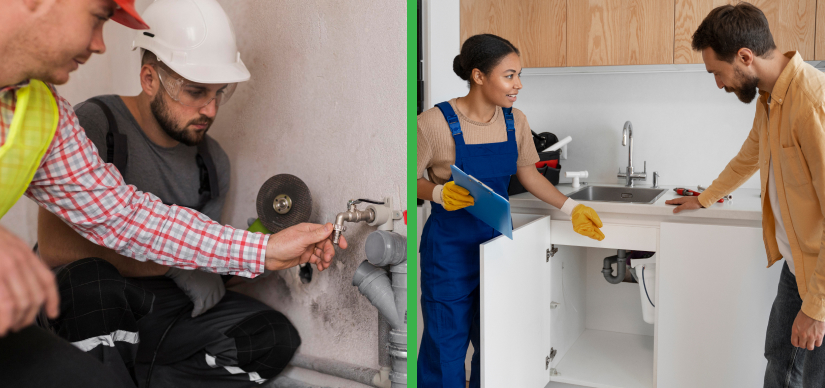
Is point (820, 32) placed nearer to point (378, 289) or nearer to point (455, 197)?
point (455, 197)

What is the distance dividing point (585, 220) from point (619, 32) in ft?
2.87

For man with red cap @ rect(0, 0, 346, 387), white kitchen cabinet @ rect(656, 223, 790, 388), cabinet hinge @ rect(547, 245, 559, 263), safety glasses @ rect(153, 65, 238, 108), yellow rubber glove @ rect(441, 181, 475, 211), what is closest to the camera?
man with red cap @ rect(0, 0, 346, 387)

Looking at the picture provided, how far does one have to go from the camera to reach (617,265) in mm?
2242

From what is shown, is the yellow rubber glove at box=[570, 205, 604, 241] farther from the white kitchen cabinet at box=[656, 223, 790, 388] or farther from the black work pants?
the black work pants

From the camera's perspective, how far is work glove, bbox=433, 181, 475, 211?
1.36 meters

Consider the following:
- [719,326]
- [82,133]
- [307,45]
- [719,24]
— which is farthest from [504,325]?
[82,133]

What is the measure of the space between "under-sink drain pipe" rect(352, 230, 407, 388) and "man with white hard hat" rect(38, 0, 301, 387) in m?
0.15

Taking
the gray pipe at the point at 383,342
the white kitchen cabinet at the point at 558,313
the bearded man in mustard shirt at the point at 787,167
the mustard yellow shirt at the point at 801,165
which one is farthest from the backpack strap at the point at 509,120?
the gray pipe at the point at 383,342

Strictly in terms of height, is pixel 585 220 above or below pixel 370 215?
below

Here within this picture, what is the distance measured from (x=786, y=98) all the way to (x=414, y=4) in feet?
3.74

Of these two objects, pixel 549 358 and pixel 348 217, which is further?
pixel 549 358

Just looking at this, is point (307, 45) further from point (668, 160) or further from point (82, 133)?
point (668, 160)

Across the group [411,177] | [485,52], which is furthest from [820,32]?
[411,177]

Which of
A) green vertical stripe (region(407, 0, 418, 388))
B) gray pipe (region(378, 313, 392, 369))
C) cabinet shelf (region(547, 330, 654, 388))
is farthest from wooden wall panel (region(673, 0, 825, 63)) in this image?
gray pipe (region(378, 313, 392, 369))
